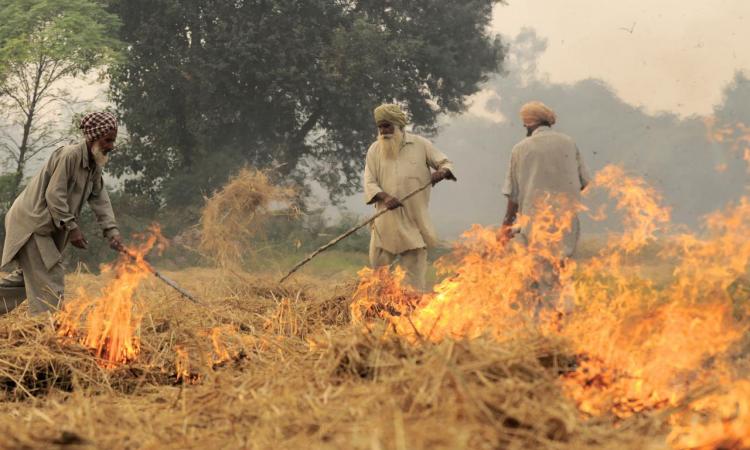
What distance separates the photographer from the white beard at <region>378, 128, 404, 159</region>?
7.96 m

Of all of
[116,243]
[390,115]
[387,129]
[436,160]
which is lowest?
[116,243]

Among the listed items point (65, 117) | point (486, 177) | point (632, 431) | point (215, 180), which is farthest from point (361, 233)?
point (486, 177)

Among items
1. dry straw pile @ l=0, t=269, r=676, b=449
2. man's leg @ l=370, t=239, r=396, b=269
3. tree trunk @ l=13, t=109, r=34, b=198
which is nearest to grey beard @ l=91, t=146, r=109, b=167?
dry straw pile @ l=0, t=269, r=676, b=449

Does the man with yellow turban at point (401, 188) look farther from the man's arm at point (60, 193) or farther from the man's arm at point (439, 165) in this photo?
the man's arm at point (60, 193)

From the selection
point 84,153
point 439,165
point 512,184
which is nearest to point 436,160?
point 439,165

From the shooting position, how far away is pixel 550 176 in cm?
705

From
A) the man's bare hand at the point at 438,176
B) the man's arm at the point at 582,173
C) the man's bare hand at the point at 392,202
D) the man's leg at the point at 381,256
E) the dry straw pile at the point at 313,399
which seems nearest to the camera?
the dry straw pile at the point at 313,399

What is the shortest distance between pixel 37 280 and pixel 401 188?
11.0ft

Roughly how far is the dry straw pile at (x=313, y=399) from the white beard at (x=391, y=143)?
306cm

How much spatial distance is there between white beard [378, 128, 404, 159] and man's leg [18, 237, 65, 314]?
3200 mm

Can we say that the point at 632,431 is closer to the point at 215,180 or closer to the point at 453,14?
the point at 215,180

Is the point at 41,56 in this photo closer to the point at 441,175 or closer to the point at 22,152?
the point at 22,152

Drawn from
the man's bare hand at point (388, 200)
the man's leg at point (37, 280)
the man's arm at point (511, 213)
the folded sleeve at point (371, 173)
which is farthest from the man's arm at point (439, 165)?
the man's leg at point (37, 280)

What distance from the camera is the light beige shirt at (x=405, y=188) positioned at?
795 cm
